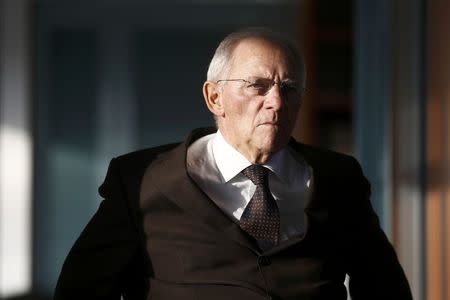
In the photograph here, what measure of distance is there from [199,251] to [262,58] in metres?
0.41

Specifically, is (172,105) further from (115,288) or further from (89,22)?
(115,288)

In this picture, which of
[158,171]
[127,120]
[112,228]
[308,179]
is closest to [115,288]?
[112,228]

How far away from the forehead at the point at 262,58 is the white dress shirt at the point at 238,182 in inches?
7.8

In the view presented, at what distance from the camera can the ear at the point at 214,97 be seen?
2.11 m

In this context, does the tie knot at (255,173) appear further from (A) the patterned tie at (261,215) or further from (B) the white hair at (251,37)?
(B) the white hair at (251,37)

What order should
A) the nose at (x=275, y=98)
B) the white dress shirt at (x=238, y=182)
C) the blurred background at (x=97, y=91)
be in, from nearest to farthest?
Answer: the nose at (x=275, y=98), the white dress shirt at (x=238, y=182), the blurred background at (x=97, y=91)

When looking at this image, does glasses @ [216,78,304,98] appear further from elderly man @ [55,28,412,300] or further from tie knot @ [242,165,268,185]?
tie knot @ [242,165,268,185]

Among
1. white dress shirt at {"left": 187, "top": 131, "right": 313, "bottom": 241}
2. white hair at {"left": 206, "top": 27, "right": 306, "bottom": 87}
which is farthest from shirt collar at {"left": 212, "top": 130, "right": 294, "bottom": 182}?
white hair at {"left": 206, "top": 27, "right": 306, "bottom": 87}

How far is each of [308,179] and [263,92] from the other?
275 mm

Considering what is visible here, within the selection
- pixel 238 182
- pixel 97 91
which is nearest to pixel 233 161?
pixel 238 182

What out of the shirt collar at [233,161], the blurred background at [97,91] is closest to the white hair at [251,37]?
the shirt collar at [233,161]

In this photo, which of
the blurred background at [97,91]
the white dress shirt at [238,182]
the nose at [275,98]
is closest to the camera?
the nose at [275,98]

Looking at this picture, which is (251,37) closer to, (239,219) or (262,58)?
(262,58)

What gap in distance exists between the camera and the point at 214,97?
2131 mm
